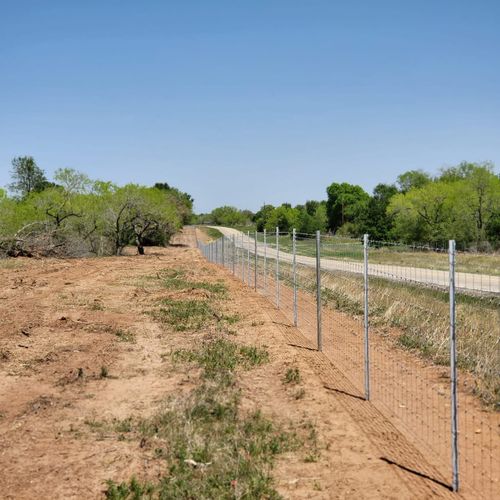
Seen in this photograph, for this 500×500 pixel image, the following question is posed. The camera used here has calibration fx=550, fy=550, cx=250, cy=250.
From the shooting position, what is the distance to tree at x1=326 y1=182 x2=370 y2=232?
103688 millimetres

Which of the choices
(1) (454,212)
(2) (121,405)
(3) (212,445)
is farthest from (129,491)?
(1) (454,212)

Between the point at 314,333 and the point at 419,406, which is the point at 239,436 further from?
the point at 314,333

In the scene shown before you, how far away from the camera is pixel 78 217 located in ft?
142

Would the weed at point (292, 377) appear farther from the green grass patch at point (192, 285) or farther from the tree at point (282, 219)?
the tree at point (282, 219)

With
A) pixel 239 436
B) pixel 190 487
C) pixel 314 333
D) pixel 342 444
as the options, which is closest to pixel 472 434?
pixel 342 444

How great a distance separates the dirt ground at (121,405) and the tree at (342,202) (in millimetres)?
88278

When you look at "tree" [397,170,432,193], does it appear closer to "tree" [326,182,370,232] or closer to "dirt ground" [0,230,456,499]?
"tree" [326,182,370,232]

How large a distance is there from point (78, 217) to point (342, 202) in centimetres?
7045

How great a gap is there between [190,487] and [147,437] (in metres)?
1.40

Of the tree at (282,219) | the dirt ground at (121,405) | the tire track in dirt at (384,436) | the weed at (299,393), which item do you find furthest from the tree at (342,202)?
the weed at (299,393)

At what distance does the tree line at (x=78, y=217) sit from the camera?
127 ft

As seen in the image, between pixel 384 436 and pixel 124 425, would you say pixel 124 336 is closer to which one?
pixel 124 425

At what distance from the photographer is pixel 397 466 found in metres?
5.39

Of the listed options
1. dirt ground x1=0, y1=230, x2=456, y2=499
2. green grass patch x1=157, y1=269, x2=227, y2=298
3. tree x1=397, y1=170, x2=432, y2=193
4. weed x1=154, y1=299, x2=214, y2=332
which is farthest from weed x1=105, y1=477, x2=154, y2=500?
tree x1=397, y1=170, x2=432, y2=193
